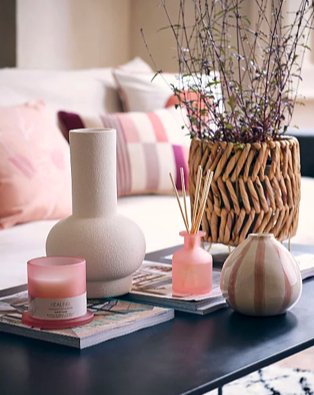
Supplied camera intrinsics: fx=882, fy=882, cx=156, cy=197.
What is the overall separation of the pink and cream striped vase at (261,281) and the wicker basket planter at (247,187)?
0.35 meters

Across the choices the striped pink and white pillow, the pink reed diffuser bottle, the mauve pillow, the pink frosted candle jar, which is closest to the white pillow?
the striped pink and white pillow

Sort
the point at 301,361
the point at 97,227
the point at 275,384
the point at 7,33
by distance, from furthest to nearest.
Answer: the point at 7,33, the point at 301,361, the point at 275,384, the point at 97,227

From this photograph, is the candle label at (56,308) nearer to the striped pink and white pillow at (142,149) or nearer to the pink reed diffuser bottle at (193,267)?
the pink reed diffuser bottle at (193,267)

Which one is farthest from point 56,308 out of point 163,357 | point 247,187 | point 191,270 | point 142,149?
point 142,149

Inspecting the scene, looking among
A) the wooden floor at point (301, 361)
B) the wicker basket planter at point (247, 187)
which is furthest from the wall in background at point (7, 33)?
the wicker basket planter at point (247, 187)

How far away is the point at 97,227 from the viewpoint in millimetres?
1504

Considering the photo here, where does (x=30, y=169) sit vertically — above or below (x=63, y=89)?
below

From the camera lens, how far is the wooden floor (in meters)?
2.36

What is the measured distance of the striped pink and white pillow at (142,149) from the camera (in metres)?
2.83

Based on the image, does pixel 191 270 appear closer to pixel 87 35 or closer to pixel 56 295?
pixel 56 295

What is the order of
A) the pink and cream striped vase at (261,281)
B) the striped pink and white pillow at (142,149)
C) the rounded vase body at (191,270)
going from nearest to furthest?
the pink and cream striped vase at (261,281)
the rounded vase body at (191,270)
the striped pink and white pillow at (142,149)

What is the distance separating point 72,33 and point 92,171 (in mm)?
2693

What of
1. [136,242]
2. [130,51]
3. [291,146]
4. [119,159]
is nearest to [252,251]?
[136,242]

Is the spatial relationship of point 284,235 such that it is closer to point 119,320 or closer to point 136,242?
point 136,242
